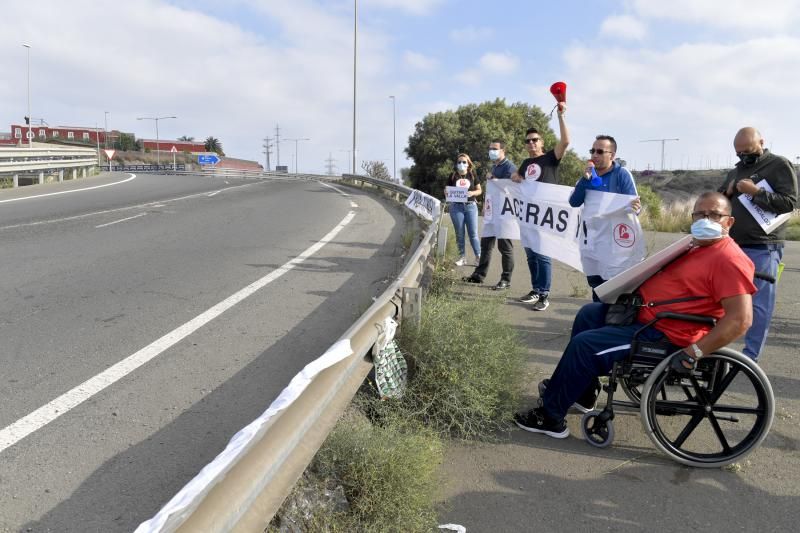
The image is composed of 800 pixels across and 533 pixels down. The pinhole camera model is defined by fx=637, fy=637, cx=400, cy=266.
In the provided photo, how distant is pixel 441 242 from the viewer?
8.34 m

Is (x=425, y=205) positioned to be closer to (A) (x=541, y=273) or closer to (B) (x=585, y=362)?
(A) (x=541, y=273)

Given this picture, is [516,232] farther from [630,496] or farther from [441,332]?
[630,496]

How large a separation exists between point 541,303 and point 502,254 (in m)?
1.11

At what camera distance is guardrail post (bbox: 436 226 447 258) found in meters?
8.16

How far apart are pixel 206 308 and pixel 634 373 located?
13.5ft

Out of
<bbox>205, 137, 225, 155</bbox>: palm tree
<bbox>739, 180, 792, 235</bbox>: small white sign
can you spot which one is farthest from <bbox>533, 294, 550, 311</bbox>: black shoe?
<bbox>205, 137, 225, 155</bbox>: palm tree

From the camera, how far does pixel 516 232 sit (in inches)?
316

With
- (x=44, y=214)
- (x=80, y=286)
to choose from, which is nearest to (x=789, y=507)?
(x=80, y=286)

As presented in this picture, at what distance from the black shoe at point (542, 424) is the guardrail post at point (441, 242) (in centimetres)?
404

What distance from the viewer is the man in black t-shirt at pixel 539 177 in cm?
714

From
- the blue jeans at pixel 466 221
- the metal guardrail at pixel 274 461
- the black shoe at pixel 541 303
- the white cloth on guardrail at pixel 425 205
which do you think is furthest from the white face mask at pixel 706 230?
the blue jeans at pixel 466 221

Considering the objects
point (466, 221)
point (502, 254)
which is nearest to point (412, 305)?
point (502, 254)

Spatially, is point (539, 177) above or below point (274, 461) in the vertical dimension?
above

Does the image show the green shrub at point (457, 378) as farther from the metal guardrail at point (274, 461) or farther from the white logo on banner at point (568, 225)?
the white logo on banner at point (568, 225)
